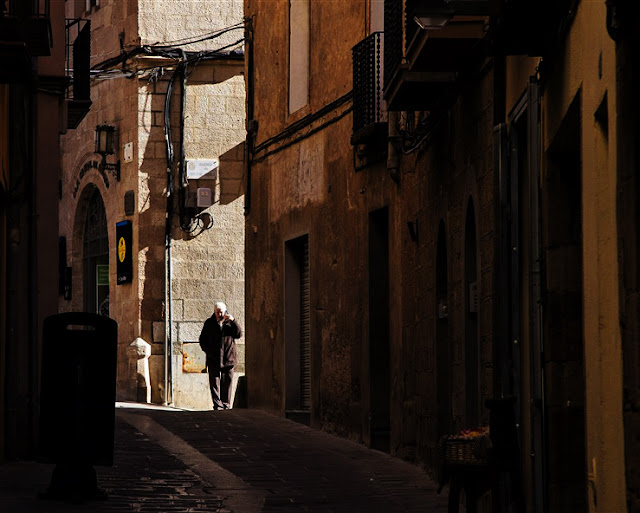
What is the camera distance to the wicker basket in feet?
25.7

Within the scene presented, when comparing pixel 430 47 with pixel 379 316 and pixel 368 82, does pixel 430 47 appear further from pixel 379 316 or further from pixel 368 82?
pixel 379 316

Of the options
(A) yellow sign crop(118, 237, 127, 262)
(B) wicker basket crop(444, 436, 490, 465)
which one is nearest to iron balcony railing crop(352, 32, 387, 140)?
(B) wicker basket crop(444, 436, 490, 465)

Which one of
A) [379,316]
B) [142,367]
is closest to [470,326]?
[379,316]

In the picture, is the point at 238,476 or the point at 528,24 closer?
the point at 528,24

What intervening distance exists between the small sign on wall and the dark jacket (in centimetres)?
332

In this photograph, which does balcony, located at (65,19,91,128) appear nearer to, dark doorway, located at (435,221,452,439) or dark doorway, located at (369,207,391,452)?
dark doorway, located at (369,207,391,452)

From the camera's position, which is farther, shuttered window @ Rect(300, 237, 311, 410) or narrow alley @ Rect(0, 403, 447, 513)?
shuttered window @ Rect(300, 237, 311, 410)

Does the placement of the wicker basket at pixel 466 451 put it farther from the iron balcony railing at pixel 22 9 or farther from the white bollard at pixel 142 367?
the white bollard at pixel 142 367

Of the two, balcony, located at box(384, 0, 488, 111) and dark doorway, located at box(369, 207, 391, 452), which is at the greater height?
balcony, located at box(384, 0, 488, 111)

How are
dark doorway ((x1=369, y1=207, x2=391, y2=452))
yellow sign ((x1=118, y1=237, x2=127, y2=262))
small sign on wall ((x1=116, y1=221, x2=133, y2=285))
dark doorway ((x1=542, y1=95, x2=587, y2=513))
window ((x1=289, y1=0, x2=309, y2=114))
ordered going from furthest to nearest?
1. yellow sign ((x1=118, y1=237, x2=127, y2=262))
2. small sign on wall ((x1=116, y1=221, x2=133, y2=285))
3. window ((x1=289, y1=0, x2=309, y2=114))
4. dark doorway ((x1=369, y1=207, x2=391, y2=452))
5. dark doorway ((x1=542, y1=95, x2=587, y2=513))

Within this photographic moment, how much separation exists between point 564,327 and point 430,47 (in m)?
3.27

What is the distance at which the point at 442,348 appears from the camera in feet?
42.8

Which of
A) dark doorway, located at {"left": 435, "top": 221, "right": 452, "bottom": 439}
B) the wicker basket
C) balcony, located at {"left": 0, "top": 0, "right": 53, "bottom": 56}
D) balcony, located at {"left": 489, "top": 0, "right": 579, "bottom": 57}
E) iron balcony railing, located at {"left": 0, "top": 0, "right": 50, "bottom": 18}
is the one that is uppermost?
iron balcony railing, located at {"left": 0, "top": 0, "right": 50, "bottom": 18}

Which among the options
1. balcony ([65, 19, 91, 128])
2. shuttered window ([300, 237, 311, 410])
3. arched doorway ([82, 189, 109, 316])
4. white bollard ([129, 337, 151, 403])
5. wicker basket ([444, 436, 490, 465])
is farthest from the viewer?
arched doorway ([82, 189, 109, 316])
